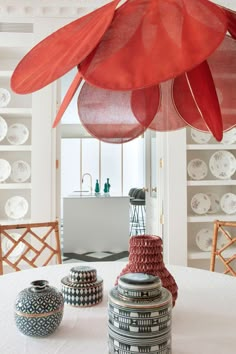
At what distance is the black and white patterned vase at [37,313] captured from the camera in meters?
0.82

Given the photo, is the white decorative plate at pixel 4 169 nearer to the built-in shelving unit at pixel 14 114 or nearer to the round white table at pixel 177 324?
the built-in shelving unit at pixel 14 114

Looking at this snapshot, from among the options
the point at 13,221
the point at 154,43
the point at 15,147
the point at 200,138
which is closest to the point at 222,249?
the point at 154,43

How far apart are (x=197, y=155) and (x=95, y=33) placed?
2.67 meters

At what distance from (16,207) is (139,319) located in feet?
8.31

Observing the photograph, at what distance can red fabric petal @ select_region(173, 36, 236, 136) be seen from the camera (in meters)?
0.96

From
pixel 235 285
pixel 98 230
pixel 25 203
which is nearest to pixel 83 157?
pixel 98 230

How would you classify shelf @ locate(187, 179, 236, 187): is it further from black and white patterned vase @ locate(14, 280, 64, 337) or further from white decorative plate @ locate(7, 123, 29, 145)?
black and white patterned vase @ locate(14, 280, 64, 337)

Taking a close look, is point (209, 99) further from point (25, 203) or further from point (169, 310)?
point (25, 203)

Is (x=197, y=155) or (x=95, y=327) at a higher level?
(x=197, y=155)

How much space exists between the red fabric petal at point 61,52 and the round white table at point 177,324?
62cm

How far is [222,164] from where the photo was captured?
3.17 m

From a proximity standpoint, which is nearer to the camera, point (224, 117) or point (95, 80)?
point (95, 80)

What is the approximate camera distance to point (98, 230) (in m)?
5.08

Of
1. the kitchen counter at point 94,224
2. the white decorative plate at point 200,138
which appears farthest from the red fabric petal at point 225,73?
the kitchen counter at point 94,224
